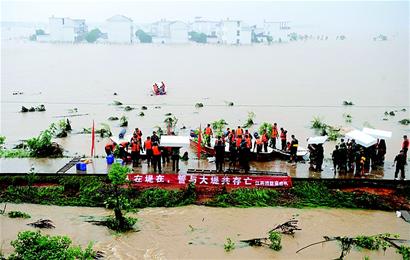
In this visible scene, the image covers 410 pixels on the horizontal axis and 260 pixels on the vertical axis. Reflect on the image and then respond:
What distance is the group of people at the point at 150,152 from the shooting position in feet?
55.3

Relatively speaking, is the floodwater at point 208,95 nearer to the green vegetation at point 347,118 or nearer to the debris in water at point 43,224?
the green vegetation at point 347,118

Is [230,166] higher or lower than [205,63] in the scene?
lower

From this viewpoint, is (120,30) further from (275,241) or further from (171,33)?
(275,241)

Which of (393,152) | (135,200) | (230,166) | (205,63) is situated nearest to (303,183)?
(230,166)

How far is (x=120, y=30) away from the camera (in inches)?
5679

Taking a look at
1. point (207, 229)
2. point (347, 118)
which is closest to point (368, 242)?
point (207, 229)

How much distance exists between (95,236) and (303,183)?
6.89 metres

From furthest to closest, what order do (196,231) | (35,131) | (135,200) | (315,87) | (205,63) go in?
(205,63) → (315,87) → (35,131) → (135,200) → (196,231)

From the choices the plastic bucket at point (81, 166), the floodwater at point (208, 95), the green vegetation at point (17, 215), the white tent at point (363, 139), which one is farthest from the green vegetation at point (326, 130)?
the green vegetation at point (17, 215)

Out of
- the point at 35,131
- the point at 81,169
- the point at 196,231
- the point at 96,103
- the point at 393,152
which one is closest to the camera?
the point at 196,231

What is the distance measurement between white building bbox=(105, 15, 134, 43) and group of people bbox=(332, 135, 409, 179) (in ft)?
432

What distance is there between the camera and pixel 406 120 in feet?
102

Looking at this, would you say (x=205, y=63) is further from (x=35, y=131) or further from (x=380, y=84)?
(x=35, y=131)

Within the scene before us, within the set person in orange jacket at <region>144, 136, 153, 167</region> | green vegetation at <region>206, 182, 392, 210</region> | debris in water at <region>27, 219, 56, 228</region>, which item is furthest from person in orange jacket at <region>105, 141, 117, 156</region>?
green vegetation at <region>206, 182, 392, 210</region>
